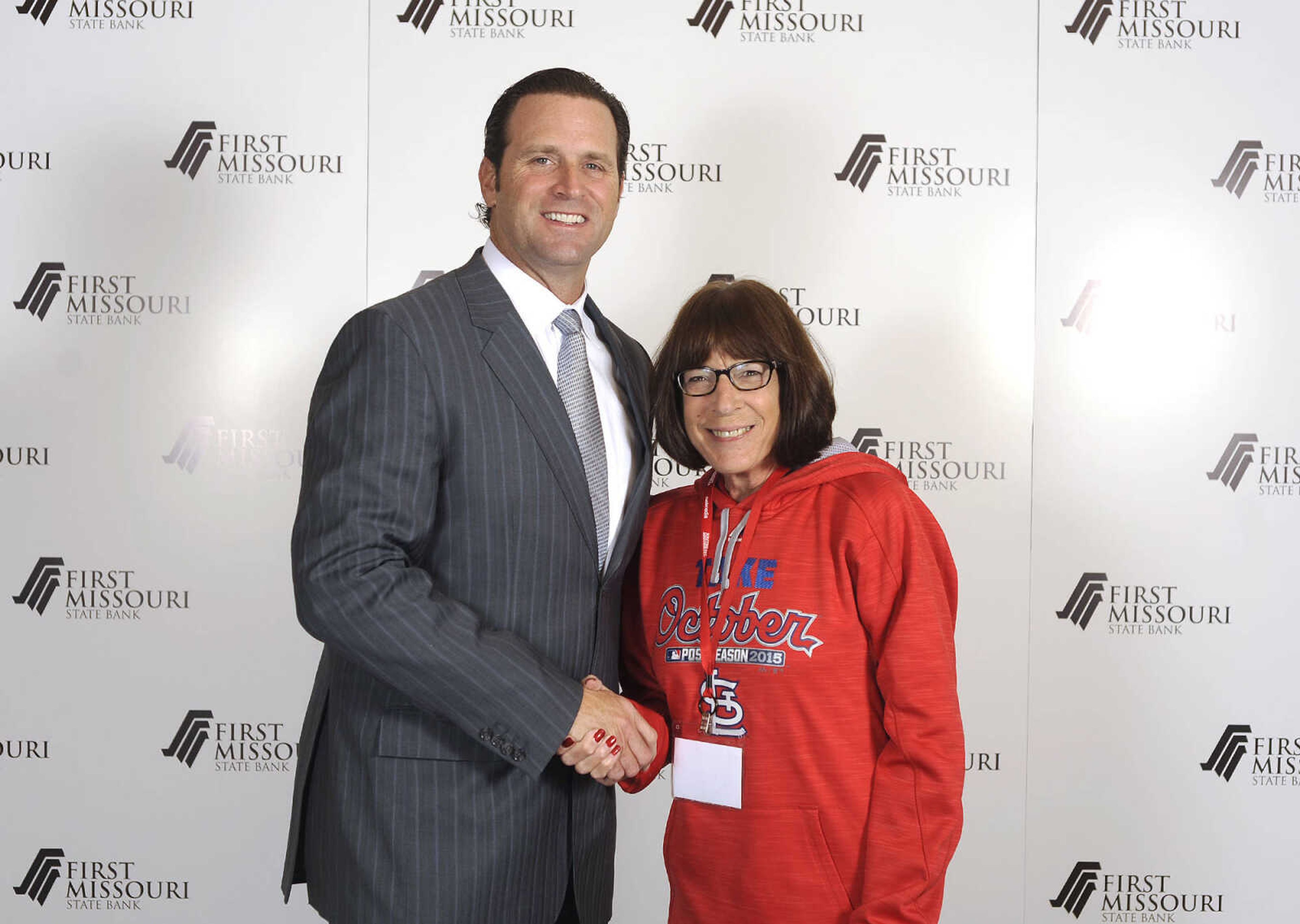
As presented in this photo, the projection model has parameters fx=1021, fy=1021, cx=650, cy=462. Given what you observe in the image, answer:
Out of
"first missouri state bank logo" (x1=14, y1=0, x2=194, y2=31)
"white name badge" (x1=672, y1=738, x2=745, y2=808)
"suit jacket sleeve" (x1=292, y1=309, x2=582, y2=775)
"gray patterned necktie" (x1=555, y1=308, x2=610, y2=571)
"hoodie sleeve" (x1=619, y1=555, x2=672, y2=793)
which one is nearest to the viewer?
"suit jacket sleeve" (x1=292, y1=309, x2=582, y2=775)

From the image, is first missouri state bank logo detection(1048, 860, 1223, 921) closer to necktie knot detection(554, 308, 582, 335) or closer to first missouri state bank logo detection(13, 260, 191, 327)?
necktie knot detection(554, 308, 582, 335)

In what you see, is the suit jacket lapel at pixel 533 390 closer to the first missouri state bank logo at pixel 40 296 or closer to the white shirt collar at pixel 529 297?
the white shirt collar at pixel 529 297

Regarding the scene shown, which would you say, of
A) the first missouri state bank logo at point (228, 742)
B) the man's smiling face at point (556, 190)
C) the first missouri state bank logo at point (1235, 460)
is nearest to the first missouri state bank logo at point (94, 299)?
the first missouri state bank logo at point (228, 742)

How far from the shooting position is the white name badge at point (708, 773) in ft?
5.49

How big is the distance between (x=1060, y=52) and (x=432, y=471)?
2565 mm

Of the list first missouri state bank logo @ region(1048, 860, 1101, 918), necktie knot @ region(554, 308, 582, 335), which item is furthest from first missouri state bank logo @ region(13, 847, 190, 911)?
first missouri state bank logo @ region(1048, 860, 1101, 918)

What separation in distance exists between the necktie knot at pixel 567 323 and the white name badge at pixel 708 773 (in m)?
0.76

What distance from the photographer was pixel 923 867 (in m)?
1.57

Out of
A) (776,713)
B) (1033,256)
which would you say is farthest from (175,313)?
(1033,256)

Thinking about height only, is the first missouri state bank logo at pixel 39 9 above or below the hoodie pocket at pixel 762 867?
above

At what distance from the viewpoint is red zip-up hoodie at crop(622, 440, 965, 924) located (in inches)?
62.5

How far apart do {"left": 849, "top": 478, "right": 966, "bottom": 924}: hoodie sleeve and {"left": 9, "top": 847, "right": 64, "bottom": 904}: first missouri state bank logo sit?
2.69 metres

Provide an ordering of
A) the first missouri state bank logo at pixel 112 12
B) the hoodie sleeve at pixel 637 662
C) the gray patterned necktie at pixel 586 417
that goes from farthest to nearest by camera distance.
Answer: the first missouri state bank logo at pixel 112 12, the hoodie sleeve at pixel 637 662, the gray patterned necktie at pixel 586 417

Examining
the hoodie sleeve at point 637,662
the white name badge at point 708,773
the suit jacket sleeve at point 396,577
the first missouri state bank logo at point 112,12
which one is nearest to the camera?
the suit jacket sleeve at point 396,577
